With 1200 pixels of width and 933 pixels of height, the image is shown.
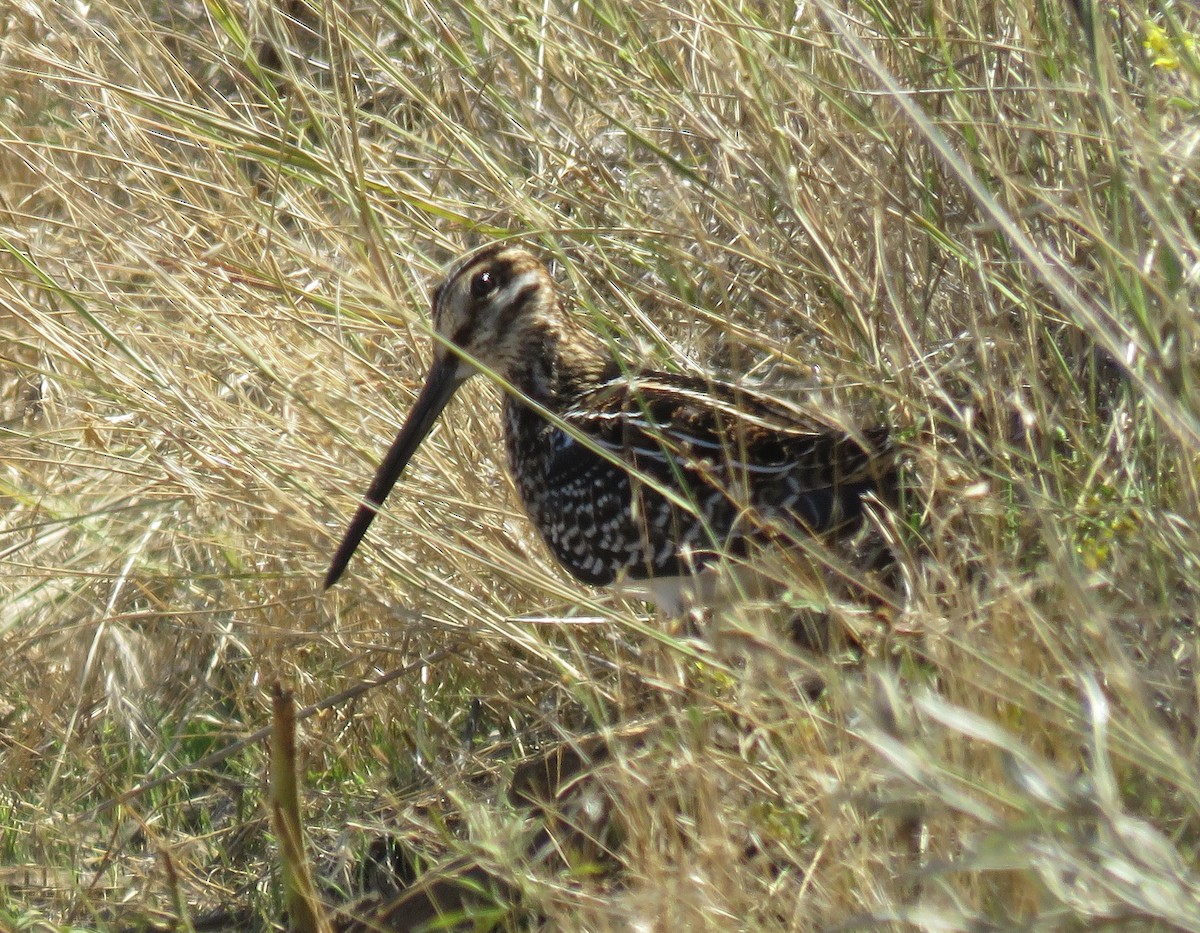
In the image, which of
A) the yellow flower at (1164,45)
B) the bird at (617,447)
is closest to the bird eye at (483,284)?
the bird at (617,447)

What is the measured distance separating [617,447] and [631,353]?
387mm

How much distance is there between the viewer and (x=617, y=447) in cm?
302

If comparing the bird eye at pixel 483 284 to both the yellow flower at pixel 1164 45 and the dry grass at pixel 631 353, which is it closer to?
the dry grass at pixel 631 353

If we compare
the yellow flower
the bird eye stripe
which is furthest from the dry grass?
the bird eye stripe

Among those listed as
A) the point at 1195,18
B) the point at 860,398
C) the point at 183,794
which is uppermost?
the point at 1195,18

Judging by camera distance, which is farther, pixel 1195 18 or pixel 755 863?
pixel 1195 18

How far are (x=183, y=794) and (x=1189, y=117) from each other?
2.23 meters

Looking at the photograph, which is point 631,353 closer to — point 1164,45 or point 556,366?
point 556,366

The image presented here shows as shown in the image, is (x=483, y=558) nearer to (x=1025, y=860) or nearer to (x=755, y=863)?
(x=755, y=863)

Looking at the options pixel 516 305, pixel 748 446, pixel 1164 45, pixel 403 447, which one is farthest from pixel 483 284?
pixel 1164 45

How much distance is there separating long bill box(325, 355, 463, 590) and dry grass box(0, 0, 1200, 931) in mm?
66

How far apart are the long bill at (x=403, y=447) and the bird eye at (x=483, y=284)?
6.1 inches

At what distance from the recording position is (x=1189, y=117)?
7.03ft

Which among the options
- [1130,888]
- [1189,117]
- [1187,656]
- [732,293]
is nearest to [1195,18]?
[1189,117]
